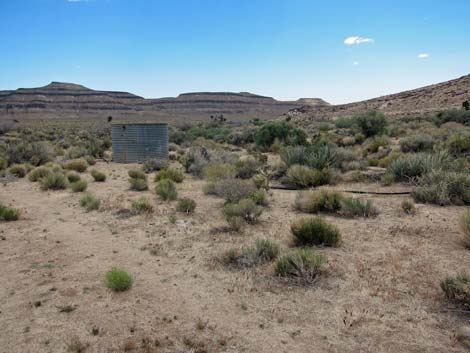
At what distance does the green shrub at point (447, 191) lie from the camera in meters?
10.5

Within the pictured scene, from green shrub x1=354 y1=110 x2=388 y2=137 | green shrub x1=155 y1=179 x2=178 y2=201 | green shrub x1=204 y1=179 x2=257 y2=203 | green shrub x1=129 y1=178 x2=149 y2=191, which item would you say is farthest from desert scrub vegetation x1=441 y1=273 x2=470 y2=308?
green shrub x1=354 y1=110 x2=388 y2=137

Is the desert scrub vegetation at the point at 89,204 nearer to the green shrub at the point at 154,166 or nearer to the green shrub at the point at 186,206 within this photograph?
the green shrub at the point at 186,206

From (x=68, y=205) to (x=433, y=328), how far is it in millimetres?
10220

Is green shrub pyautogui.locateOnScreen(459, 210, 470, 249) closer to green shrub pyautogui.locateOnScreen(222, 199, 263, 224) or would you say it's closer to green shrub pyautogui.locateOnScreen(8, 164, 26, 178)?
green shrub pyautogui.locateOnScreen(222, 199, 263, 224)

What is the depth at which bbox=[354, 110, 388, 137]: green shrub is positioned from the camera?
27.6m

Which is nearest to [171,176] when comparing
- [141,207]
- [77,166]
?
[141,207]

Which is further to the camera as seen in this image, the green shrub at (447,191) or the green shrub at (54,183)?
the green shrub at (54,183)

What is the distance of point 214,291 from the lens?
602 cm

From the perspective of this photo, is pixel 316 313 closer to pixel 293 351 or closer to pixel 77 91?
pixel 293 351

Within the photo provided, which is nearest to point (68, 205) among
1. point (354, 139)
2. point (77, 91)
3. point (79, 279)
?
point (79, 279)

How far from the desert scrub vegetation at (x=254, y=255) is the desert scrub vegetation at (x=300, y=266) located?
542 mm

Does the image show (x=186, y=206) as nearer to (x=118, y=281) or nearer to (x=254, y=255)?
(x=254, y=255)

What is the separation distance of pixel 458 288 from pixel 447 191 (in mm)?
6004

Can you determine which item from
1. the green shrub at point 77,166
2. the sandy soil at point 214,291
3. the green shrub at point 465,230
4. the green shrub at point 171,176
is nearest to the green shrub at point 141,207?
the sandy soil at point 214,291
